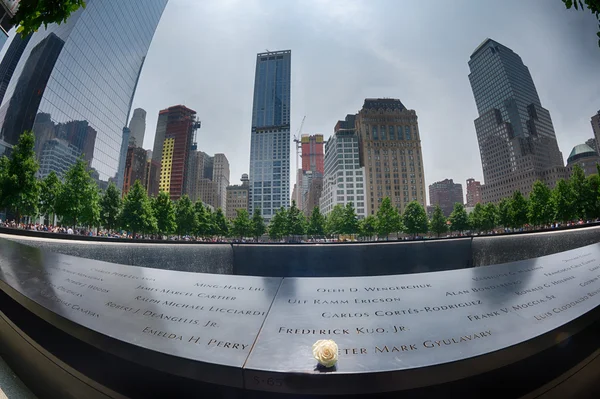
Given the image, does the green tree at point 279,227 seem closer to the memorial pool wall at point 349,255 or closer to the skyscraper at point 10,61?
the memorial pool wall at point 349,255

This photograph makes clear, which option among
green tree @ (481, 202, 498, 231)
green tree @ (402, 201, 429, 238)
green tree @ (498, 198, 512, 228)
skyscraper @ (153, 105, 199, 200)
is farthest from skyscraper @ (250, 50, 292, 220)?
green tree @ (498, 198, 512, 228)

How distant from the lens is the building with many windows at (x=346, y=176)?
4419 inches

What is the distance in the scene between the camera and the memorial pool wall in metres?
12.7

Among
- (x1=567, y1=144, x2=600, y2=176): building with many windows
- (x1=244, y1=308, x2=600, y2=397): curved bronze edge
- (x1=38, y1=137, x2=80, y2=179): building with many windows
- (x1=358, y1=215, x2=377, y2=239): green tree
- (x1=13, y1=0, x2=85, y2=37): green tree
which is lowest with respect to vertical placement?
(x1=244, y1=308, x2=600, y2=397): curved bronze edge

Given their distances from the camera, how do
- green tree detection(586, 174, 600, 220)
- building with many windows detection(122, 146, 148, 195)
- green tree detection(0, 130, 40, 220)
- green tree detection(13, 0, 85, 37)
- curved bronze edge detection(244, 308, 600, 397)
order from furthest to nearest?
building with many windows detection(122, 146, 148, 195) → green tree detection(586, 174, 600, 220) → green tree detection(0, 130, 40, 220) → green tree detection(13, 0, 85, 37) → curved bronze edge detection(244, 308, 600, 397)

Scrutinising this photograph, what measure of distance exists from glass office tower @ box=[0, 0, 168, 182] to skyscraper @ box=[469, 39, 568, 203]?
175m

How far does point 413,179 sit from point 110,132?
114 m

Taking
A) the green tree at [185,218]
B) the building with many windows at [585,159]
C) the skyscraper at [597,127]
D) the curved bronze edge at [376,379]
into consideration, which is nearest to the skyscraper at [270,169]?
the green tree at [185,218]

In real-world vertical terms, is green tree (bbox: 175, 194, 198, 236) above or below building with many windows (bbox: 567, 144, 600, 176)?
below

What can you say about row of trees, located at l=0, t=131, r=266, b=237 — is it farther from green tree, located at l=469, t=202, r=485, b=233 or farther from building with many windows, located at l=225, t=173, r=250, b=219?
building with many windows, located at l=225, t=173, r=250, b=219

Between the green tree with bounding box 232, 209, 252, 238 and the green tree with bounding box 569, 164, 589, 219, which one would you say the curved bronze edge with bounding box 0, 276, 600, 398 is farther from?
A: the green tree with bounding box 232, 209, 252, 238

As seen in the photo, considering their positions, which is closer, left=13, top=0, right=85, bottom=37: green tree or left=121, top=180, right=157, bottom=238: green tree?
left=13, top=0, right=85, bottom=37: green tree

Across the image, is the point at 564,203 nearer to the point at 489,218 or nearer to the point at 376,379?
the point at 489,218

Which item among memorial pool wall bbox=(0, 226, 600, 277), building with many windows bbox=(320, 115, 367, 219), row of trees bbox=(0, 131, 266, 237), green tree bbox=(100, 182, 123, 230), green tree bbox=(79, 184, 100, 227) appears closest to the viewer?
memorial pool wall bbox=(0, 226, 600, 277)
